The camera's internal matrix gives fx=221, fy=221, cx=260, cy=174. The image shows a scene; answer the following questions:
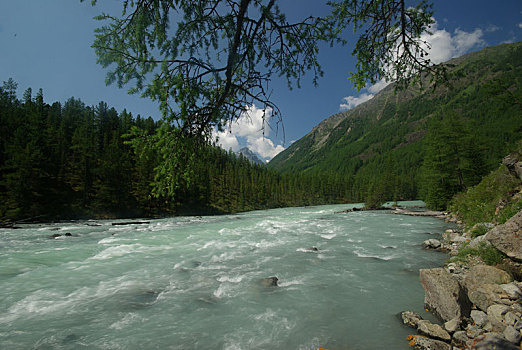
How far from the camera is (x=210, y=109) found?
3500 mm

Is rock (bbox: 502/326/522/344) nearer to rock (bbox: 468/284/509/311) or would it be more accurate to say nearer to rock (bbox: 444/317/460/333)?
rock (bbox: 444/317/460/333)

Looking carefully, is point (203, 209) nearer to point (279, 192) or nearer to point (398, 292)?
point (279, 192)

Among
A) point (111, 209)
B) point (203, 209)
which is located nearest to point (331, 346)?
point (111, 209)

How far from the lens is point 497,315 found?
11.4 feet

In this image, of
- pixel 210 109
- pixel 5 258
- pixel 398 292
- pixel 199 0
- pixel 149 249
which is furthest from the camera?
pixel 149 249

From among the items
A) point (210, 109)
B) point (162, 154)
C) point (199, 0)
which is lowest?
point (162, 154)

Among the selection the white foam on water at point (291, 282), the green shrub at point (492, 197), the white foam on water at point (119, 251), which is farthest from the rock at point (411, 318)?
the white foam on water at point (119, 251)

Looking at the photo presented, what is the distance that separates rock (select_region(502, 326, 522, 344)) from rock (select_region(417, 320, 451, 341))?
73 centimetres

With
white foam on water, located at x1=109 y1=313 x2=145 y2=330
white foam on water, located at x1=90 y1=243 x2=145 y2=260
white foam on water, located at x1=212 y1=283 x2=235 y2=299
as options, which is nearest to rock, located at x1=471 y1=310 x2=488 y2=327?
white foam on water, located at x1=212 y1=283 x2=235 y2=299

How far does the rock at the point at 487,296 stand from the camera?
389cm

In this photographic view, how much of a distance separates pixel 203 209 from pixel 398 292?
55.2 metres

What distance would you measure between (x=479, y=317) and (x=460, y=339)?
0.65 m

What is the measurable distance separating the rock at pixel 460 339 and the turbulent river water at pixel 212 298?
765mm

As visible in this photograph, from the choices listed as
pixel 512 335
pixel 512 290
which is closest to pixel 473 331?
pixel 512 335
